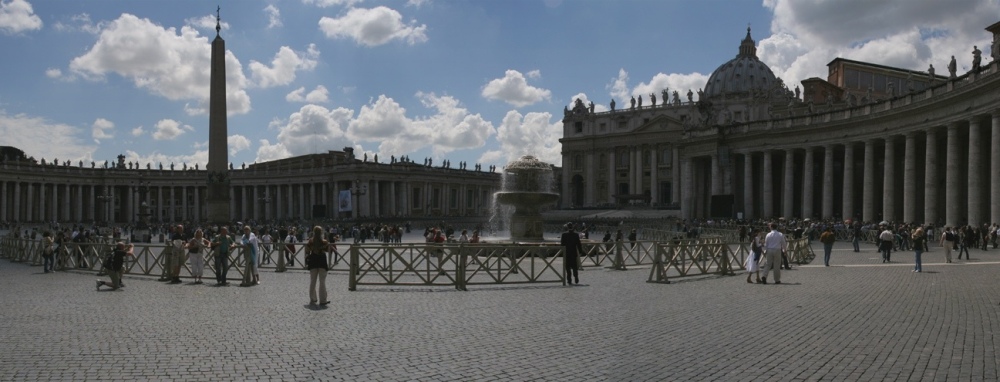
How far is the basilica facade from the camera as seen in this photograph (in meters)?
34.9

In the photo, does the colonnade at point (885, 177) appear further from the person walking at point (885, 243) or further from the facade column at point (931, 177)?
the person walking at point (885, 243)

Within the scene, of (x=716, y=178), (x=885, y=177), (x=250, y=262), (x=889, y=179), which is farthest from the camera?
(x=716, y=178)

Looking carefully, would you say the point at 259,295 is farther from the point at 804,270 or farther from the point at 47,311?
the point at 804,270

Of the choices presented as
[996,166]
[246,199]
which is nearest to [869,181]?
[996,166]

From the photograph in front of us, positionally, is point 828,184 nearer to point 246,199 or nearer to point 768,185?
point 768,185

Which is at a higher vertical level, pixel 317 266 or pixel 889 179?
pixel 889 179

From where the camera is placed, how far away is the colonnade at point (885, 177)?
34.1 m

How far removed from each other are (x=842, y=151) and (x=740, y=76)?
224 ft

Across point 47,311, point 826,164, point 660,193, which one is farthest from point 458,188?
point 47,311

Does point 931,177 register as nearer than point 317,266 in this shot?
No

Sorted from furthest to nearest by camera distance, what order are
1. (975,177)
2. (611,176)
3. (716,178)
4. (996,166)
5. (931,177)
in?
(611,176) → (716,178) → (931,177) → (975,177) → (996,166)

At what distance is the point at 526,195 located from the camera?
91.0ft

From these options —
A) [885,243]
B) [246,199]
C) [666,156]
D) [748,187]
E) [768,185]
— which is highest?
[666,156]

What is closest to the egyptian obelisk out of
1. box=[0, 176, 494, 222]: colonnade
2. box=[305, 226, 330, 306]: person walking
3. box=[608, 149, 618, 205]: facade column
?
box=[305, 226, 330, 306]: person walking
